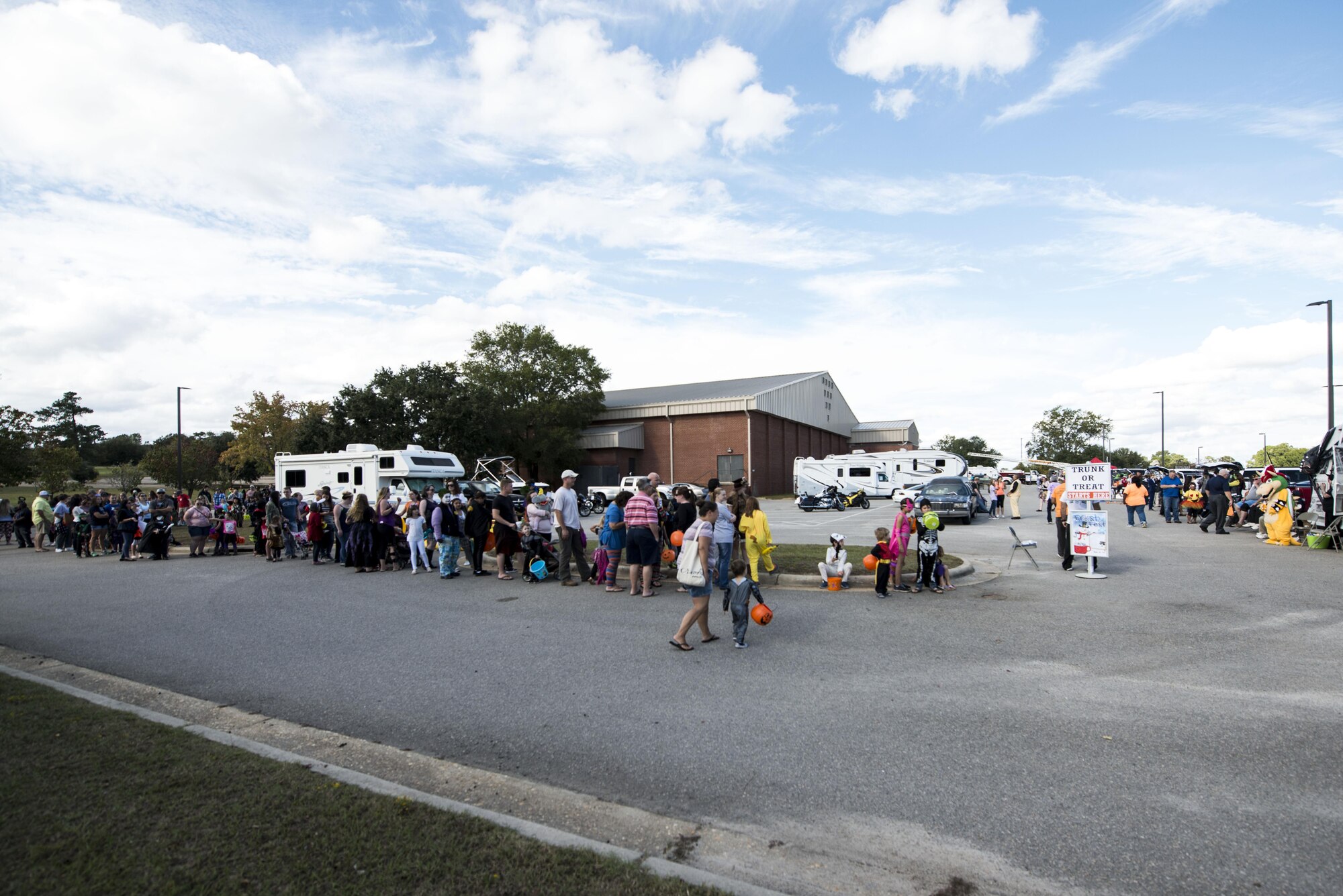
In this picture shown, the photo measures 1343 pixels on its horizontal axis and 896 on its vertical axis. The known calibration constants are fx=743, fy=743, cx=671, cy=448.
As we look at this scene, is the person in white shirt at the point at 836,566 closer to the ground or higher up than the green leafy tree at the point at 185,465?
closer to the ground

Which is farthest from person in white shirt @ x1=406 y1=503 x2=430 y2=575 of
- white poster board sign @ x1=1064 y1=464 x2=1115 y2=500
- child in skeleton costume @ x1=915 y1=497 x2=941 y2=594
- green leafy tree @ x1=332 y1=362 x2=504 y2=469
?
green leafy tree @ x1=332 y1=362 x2=504 y2=469

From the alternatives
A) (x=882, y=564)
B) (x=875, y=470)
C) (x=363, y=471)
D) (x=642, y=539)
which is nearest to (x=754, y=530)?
(x=642, y=539)

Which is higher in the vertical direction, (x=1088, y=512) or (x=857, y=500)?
(x=1088, y=512)

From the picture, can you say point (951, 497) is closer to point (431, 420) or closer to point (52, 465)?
point (431, 420)

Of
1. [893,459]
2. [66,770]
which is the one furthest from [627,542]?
[893,459]

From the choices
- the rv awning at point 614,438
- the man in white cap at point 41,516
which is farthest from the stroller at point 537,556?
the rv awning at point 614,438

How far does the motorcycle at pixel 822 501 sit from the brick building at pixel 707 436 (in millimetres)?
15109

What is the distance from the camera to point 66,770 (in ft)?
14.3

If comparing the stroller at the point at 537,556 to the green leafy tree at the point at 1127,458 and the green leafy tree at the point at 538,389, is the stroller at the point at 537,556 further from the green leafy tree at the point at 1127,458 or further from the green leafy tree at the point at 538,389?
the green leafy tree at the point at 1127,458

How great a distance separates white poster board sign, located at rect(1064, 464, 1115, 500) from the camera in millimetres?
12117

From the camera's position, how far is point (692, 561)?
7492mm

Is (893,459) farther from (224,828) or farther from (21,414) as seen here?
(21,414)

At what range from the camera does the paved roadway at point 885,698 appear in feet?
12.8

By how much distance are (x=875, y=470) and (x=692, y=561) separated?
3272 cm
